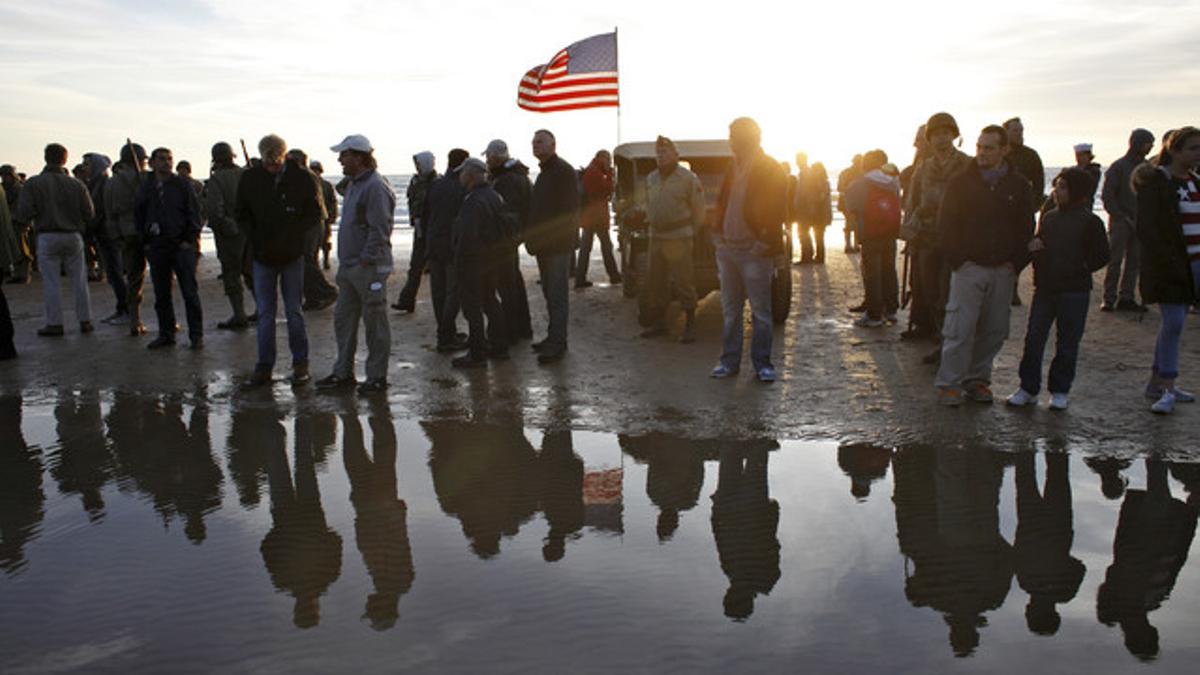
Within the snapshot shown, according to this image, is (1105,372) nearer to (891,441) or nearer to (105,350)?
(891,441)

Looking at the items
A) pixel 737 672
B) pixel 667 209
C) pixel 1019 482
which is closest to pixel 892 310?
pixel 667 209

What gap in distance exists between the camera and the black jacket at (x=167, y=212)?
10.0 meters

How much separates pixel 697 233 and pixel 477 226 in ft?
11.0

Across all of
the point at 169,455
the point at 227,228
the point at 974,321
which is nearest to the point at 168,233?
the point at 227,228

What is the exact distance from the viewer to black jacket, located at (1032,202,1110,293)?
6.79 m

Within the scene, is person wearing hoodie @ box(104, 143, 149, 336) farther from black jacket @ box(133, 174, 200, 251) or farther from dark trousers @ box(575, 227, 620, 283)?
dark trousers @ box(575, 227, 620, 283)

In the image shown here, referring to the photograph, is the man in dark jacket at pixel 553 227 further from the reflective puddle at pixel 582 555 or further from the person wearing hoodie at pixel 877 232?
the person wearing hoodie at pixel 877 232

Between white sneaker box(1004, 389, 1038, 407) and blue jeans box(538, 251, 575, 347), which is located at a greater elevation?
blue jeans box(538, 251, 575, 347)

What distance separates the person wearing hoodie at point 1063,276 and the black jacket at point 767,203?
192cm

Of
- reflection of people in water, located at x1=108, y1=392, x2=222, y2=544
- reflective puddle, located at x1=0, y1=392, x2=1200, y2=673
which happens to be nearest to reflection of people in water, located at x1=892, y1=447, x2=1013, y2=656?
reflective puddle, located at x1=0, y1=392, x2=1200, y2=673

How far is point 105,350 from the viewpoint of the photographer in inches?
400

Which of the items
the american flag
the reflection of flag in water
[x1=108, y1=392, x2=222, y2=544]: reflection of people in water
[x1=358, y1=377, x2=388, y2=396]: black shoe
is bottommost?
the reflection of flag in water

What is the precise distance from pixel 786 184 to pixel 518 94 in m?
8.70

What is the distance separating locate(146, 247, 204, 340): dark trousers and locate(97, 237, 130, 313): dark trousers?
2581 mm
